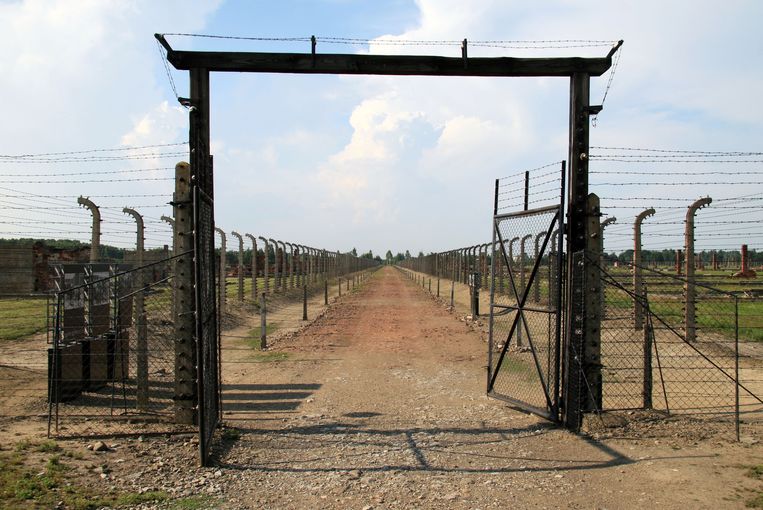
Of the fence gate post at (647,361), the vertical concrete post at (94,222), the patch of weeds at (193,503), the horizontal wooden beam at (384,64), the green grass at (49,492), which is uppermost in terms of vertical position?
the horizontal wooden beam at (384,64)

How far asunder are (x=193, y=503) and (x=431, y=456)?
213 centimetres

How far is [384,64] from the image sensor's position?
266 inches

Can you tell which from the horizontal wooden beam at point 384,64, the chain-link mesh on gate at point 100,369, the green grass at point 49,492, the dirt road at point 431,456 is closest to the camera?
the green grass at point 49,492

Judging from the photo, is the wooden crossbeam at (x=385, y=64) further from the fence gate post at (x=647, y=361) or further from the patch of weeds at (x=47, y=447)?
the patch of weeds at (x=47, y=447)

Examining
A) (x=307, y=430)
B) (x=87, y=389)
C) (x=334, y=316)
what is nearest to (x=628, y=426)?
(x=307, y=430)

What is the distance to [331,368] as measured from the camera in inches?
384

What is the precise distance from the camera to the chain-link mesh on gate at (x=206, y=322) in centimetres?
521

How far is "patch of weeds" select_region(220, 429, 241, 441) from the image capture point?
596 cm

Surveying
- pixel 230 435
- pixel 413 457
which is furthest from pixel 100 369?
pixel 413 457

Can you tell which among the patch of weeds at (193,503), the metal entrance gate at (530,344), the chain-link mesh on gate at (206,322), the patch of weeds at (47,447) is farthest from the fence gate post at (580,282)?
the patch of weeds at (47,447)

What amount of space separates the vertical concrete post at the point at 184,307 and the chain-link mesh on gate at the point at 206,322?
203 mm

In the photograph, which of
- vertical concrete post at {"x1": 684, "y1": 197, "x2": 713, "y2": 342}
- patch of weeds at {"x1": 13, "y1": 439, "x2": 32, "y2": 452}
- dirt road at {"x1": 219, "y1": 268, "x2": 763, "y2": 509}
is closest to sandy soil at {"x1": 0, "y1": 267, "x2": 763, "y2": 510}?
dirt road at {"x1": 219, "y1": 268, "x2": 763, "y2": 509}

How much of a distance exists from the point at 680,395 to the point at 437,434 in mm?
3862

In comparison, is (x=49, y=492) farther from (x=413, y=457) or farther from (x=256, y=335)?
(x=256, y=335)
